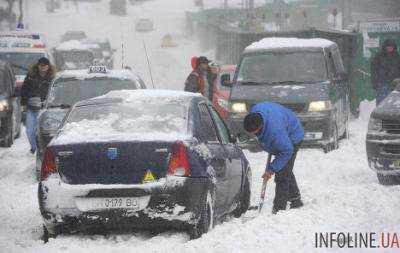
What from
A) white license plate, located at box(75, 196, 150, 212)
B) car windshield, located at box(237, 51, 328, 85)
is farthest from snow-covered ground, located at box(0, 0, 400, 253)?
car windshield, located at box(237, 51, 328, 85)

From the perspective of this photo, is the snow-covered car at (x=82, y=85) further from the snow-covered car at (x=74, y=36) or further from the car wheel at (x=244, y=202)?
the snow-covered car at (x=74, y=36)

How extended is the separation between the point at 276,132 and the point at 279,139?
9 cm

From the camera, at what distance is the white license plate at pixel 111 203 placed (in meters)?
7.21

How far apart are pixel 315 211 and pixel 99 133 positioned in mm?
2254

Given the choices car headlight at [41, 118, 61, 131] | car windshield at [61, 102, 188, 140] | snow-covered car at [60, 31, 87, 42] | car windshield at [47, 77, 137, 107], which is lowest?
snow-covered car at [60, 31, 87, 42]

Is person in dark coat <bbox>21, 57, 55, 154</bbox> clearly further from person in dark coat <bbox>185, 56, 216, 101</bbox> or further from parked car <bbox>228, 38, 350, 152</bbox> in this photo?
parked car <bbox>228, 38, 350, 152</bbox>

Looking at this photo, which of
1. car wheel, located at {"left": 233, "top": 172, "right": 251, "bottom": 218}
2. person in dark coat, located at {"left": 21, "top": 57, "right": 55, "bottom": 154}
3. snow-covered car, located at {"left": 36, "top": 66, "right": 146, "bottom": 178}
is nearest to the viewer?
car wheel, located at {"left": 233, "top": 172, "right": 251, "bottom": 218}

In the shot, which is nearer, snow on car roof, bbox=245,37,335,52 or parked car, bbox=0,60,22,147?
snow on car roof, bbox=245,37,335,52

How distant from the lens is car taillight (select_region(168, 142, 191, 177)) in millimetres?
7262

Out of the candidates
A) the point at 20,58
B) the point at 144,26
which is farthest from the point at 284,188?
the point at 144,26

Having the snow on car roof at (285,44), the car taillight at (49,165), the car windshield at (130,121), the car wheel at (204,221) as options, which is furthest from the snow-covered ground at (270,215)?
the snow on car roof at (285,44)

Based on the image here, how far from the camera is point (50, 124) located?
12047 millimetres

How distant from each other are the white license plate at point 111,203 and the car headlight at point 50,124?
484 centimetres

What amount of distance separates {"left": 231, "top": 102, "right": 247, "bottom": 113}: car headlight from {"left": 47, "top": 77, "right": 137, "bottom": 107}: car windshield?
7.40 ft
